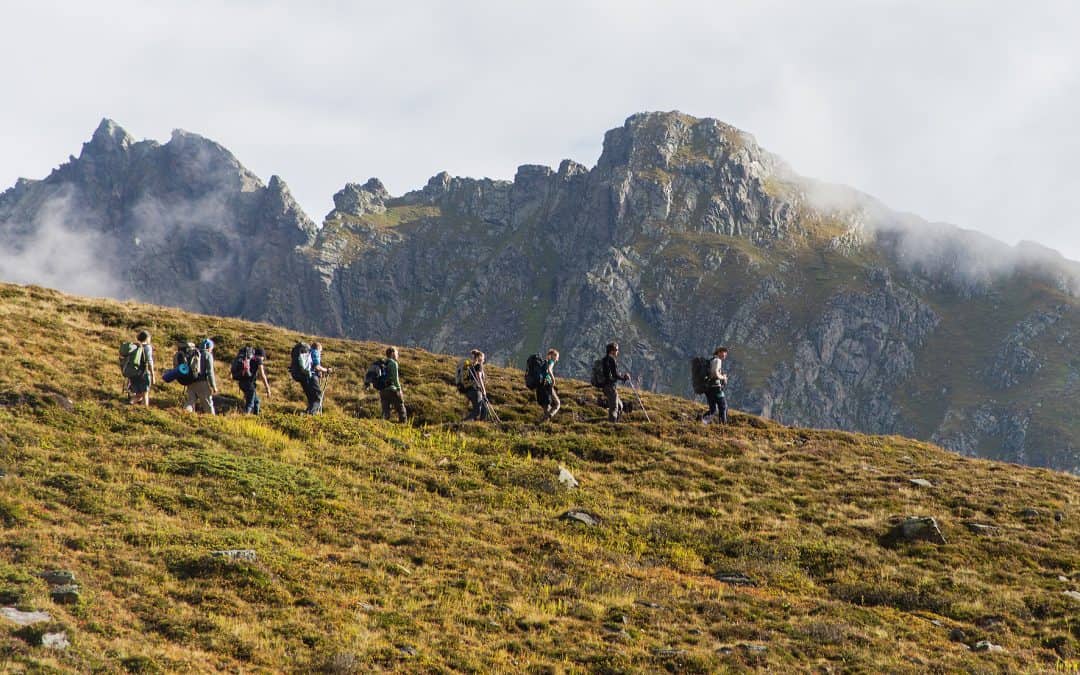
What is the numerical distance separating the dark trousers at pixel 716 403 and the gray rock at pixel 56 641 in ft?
72.9

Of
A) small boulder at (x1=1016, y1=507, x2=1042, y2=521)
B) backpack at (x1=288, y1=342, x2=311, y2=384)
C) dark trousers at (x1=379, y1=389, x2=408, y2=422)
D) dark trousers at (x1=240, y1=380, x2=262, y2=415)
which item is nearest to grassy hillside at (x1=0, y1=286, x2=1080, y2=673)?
small boulder at (x1=1016, y1=507, x2=1042, y2=521)

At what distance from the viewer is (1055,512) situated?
2516 cm

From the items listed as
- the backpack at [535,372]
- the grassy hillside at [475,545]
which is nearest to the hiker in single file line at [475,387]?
the grassy hillside at [475,545]

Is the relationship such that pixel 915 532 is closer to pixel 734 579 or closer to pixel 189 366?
pixel 734 579

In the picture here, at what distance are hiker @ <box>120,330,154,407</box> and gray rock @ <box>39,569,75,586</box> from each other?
460 inches

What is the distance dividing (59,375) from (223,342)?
33.9ft

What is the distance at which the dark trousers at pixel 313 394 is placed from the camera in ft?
90.9

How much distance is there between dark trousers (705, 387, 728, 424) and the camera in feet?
102

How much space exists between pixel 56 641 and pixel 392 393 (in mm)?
17601

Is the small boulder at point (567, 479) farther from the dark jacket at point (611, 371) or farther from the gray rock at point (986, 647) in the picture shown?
the gray rock at point (986, 647)

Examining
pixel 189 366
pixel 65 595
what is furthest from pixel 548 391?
pixel 65 595

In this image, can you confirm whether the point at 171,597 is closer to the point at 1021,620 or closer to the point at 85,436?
the point at 85,436

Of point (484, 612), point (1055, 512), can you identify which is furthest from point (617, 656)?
point (1055, 512)

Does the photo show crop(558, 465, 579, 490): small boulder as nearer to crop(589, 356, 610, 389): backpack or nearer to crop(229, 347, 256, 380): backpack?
crop(589, 356, 610, 389): backpack
